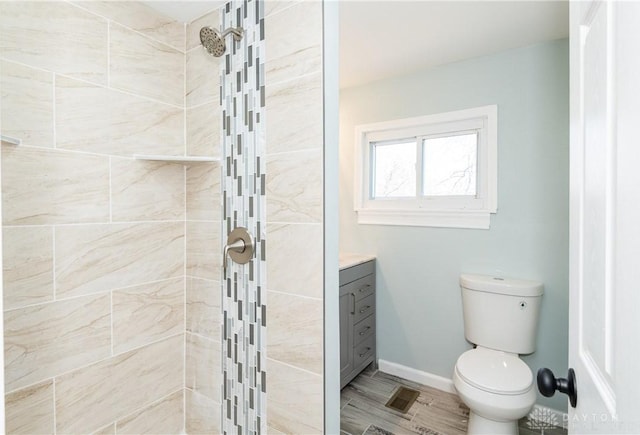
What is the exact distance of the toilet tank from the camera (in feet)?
6.27

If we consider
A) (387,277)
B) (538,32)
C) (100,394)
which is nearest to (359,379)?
(387,277)

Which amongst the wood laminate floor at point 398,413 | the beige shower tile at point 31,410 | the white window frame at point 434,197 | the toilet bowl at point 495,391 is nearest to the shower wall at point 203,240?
the beige shower tile at point 31,410

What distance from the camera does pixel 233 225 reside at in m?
1.35

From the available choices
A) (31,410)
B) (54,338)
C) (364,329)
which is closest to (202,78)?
(54,338)

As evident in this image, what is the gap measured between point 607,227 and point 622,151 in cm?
14

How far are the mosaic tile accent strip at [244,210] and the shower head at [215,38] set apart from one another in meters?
0.03

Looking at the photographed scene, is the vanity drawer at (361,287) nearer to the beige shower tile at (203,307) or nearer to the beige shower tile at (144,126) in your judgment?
the beige shower tile at (203,307)

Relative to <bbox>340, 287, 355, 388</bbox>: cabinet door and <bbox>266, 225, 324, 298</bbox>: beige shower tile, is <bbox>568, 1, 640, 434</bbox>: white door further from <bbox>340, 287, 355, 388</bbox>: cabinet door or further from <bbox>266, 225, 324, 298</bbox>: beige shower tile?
<bbox>340, 287, 355, 388</bbox>: cabinet door

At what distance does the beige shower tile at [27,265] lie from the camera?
105cm

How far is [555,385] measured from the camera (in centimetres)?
71

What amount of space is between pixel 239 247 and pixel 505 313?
165 centimetres

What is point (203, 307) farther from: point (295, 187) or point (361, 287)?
point (361, 287)

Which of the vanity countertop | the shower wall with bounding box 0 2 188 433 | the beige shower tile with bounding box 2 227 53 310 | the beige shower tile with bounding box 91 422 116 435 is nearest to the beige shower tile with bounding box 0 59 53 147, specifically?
the shower wall with bounding box 0 2 188 433

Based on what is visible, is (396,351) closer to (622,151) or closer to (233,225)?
(233,225)
